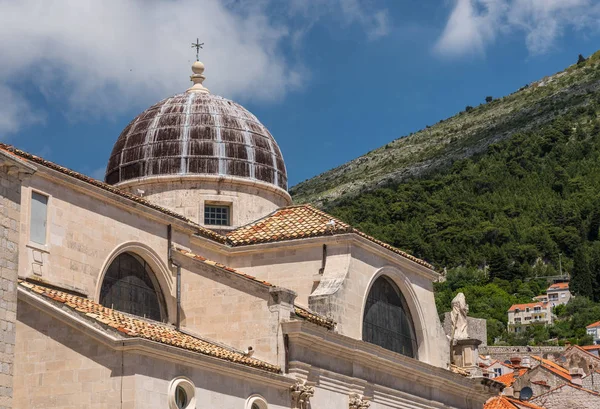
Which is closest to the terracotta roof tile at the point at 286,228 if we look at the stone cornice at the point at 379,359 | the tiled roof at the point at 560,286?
the stone cornice at the point at 379,359

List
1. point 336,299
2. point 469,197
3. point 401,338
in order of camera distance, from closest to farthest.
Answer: point 336,299, point 401,338, point 469,197

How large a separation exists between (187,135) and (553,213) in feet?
476

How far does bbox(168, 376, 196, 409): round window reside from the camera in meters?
26.0

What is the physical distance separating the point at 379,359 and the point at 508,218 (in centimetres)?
14797

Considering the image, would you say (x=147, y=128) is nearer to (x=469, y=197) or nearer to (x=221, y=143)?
(x=221, y=143)

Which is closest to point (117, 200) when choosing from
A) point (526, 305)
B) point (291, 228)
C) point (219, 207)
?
point (291, 228)

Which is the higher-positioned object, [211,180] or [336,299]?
[211,180]

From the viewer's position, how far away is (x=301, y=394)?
3114 centimetres

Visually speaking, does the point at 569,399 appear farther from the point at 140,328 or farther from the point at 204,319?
the point at 140,328

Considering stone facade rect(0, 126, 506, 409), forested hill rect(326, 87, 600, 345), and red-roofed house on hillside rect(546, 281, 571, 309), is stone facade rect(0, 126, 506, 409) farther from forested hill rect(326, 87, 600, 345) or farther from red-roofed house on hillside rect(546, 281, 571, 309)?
red-roofed house on hillside rect(546, 281, 571, 309)

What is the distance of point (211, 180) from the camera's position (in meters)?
39.3

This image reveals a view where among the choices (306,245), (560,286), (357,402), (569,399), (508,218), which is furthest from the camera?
(508,218)

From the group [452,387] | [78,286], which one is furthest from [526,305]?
[78,286]

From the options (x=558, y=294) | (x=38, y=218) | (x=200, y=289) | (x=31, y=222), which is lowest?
(x=200, y=289)
